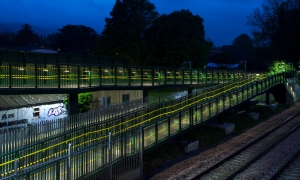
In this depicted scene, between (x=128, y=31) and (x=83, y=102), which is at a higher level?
(x=128, y=31)

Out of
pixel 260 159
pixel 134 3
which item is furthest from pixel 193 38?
pixel 260 159

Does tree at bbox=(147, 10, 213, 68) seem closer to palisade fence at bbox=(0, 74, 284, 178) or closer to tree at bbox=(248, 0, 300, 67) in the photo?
tree at bbox=(248, 0, 300, 67)

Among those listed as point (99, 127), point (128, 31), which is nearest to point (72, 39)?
point (128, 31)

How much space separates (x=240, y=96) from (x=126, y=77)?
24.0 feet

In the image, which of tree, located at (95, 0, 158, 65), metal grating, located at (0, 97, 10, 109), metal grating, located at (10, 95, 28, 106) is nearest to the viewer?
metal grating, located at (0, 97, 10, 109)

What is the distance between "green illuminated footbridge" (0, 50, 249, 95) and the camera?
15.4 meters

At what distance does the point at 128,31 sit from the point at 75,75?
2838cm

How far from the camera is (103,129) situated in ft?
38.7

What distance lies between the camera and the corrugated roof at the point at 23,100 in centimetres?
1942

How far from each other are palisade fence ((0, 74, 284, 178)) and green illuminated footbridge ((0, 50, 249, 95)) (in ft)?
14.2

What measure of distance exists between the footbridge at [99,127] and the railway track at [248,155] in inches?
88.1

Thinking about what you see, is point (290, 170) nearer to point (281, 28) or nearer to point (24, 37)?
point (281, 28)

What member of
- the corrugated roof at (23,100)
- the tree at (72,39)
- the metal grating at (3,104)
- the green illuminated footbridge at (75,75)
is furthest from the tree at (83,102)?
the tree at (72,39)

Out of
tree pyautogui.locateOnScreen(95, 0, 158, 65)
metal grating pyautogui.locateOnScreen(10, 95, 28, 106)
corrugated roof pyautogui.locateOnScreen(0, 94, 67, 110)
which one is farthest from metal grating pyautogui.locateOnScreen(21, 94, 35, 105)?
tree pyautogui.locateOnScreen(95, 0, 158, 65)
